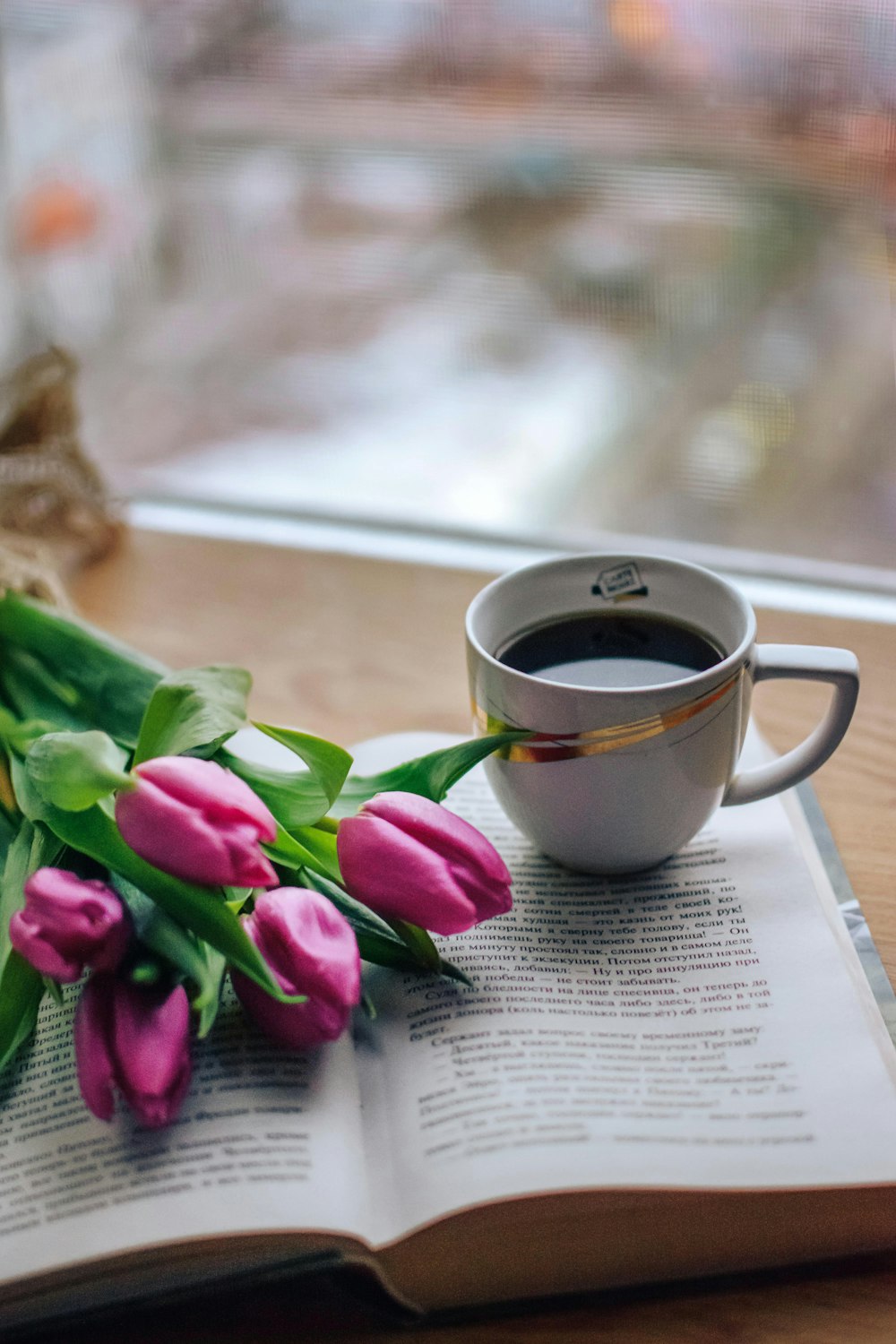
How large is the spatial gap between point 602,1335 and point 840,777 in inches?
12.0

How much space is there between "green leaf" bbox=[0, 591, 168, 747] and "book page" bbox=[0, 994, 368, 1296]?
6.9 inches

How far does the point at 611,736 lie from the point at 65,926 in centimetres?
20

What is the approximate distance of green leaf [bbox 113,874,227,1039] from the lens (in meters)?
0.38

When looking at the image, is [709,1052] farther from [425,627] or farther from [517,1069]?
[425,627]

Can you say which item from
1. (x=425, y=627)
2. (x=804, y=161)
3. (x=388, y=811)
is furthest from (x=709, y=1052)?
(x=804, y=161)

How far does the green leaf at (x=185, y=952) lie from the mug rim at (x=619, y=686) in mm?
151

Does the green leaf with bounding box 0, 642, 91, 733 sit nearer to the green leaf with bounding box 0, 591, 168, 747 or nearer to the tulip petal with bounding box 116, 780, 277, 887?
the green leaf with bounding box 0, 591, 168, 747

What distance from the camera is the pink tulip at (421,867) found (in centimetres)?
41

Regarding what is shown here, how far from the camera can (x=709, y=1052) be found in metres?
0.41

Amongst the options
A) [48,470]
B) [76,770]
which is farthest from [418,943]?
[48,470]

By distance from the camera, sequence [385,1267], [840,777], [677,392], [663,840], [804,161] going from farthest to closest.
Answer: [677,392]
[804,161]
[840,777]
[663,840]
[385,1267]

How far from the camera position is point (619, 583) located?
20.6 inches

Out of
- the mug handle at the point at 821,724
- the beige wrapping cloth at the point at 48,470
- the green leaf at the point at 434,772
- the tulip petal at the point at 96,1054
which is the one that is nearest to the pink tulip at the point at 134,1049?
the tulip petal at the point at 96,1054

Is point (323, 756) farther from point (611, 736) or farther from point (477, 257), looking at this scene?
point (477, 257)
